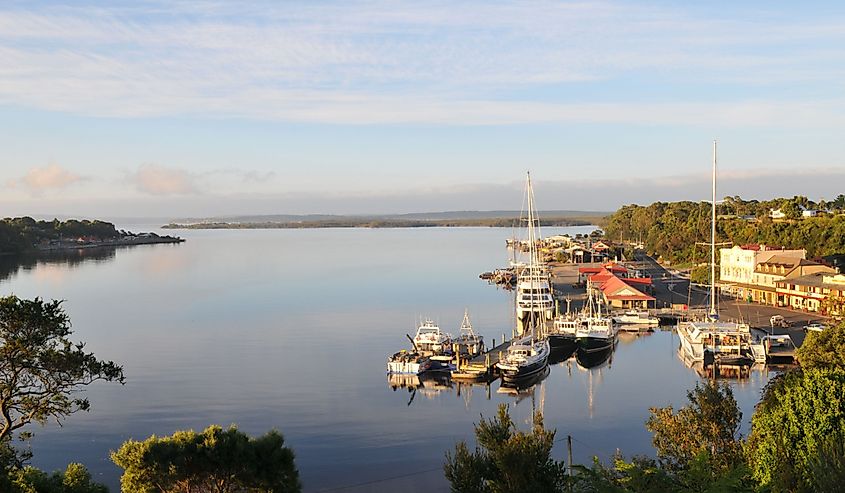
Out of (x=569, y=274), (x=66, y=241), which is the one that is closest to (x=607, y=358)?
(x=569, y=274)

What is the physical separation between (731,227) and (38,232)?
90.0 metres

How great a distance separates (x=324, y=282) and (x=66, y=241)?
65891mm

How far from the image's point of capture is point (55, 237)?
112250mm

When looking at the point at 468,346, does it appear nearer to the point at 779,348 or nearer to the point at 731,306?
the point at 779,348

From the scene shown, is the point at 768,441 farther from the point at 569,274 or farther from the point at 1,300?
the point at 569,274

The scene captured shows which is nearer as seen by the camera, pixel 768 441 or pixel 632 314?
pixel 768 441

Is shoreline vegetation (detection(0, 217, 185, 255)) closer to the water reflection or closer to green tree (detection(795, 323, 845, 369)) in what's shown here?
the water reflection

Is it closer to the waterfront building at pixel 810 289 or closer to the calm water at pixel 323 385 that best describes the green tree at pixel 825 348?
the calm water at pixel 323 385

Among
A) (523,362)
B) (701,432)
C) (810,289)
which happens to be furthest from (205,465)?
(810,289)

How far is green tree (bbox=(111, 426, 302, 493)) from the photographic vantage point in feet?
35.0

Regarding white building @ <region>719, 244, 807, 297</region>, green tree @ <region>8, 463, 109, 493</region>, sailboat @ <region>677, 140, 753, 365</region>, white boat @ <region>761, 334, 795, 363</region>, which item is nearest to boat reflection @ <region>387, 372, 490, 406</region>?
sailboat @ <region>677, 140, 753, 365</region>

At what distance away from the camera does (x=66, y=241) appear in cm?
11388

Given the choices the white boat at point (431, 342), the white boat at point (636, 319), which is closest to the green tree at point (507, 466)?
the white boat at point (431, 342)

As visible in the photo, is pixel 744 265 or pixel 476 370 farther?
pixel 744 265
